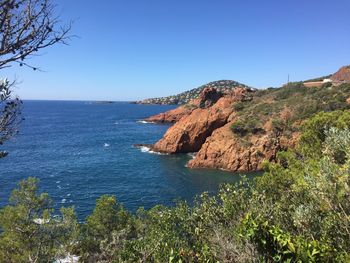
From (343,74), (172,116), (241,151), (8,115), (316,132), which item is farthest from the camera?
(172,116)

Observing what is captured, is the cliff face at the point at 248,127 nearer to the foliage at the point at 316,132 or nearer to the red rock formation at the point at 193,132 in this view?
A: the red rock formation at the point at 193,132

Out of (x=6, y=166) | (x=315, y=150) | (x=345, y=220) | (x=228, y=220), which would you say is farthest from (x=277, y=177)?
(x=6, y=166)

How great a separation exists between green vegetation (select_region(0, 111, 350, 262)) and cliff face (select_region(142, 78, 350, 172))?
111 ft

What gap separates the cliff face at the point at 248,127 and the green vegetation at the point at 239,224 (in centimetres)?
3377

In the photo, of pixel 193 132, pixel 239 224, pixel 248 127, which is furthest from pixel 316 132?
pixel 193 132

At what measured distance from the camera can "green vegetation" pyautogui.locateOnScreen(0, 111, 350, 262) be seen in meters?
Result: 9.24

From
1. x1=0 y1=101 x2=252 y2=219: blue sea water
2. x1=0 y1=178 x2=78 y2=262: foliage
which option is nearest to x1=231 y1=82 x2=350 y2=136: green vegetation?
x1=0 y1=101 x2=252 y2=219: blue sea water

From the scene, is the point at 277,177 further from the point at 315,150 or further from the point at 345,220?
the point at 345,220

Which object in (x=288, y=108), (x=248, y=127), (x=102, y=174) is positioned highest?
(x=288, y=108)

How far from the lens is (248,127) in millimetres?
62688

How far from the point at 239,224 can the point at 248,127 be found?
171 feet

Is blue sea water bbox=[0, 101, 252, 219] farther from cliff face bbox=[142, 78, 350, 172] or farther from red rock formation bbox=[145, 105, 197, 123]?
red rock formation bbox=[145, 105, 197, 123]

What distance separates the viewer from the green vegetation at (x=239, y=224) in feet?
30.3

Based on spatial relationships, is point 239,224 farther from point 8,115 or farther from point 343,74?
point 343,74
